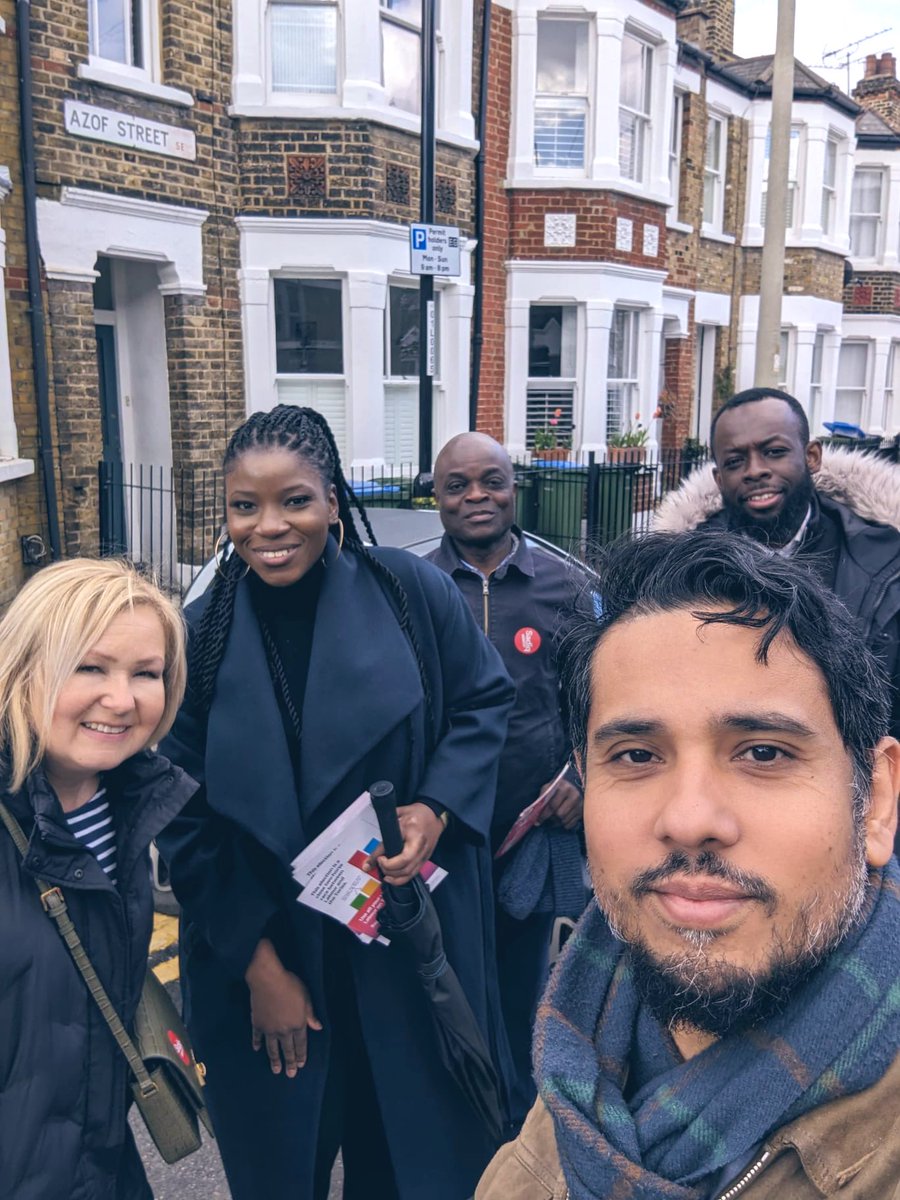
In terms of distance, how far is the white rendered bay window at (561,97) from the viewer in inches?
476

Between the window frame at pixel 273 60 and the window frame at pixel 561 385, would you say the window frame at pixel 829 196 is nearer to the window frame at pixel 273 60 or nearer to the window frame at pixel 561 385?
the window frame at pixel 561 385

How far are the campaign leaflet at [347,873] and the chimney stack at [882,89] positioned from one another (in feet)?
82.8

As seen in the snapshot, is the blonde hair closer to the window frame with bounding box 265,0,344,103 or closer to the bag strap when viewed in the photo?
the bag strap

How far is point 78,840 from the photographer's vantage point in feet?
5.96

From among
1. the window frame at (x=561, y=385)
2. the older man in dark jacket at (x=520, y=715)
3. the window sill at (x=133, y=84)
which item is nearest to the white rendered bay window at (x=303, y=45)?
the window sill at (x=133, y=84)

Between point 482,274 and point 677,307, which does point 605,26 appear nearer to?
point 482,274

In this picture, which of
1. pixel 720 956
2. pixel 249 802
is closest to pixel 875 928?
pixel 720 956

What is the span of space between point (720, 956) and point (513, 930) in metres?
1.88

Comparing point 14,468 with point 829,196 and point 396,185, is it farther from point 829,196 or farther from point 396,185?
point 829,196

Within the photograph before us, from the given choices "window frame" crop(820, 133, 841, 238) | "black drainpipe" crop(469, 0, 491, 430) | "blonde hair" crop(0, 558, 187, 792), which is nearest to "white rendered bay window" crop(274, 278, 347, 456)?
"black drainpipe" crop(469, 0, 491, 430)

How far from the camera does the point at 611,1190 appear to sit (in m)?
1.02

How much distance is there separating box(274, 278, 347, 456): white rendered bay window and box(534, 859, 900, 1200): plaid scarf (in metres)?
9.49

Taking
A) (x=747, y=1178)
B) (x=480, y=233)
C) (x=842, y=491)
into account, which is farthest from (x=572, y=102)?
(x=747, y=1178)

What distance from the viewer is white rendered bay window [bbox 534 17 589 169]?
12.1 m
